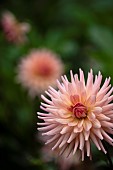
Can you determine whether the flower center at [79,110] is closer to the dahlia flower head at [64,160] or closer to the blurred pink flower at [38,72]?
the dahlia flower head at [64,160]

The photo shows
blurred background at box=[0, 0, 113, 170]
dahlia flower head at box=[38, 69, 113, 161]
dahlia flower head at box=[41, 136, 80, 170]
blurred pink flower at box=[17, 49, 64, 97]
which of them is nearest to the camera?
dahlia flower head at box=[38, 69, 113, 161]

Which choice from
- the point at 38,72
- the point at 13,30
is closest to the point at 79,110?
the point at 38,72

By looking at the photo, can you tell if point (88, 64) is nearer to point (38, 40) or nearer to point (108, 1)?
point (38, 40)

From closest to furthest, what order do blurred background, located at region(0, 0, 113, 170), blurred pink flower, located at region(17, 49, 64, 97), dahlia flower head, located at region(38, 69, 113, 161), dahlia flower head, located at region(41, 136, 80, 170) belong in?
dahlia flower head, located at region(38, 69, 113, 161) < dahlia flower head, located at region(41, 136, 80, 170) < blurred background, located at region(0, 0, 113, 170) < blurred pink flower, located at region(17, 49, 64, 97)

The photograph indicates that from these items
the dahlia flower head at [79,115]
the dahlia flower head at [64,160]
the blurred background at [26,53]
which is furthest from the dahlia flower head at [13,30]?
the dahlia flower head at [79,115]

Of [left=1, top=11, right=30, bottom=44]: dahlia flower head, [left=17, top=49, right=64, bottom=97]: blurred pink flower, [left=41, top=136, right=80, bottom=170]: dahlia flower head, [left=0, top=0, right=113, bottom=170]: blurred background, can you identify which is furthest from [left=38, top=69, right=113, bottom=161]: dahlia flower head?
[left=1, top=11, right=30, bottom=44]: dahlia flower head

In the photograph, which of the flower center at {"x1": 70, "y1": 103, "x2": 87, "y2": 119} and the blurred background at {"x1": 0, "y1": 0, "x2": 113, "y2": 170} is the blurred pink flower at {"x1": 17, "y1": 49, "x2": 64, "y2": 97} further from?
the flower center at {"x1": 70, "y1": 103, "x2": 87, "y2": 119}

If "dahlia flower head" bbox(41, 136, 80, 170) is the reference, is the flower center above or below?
below

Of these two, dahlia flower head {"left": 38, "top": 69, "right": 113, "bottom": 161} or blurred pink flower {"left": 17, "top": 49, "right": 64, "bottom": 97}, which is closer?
dahlia flower head {"left": 38, "top": 69, "right": 113, "bottom": 161}
